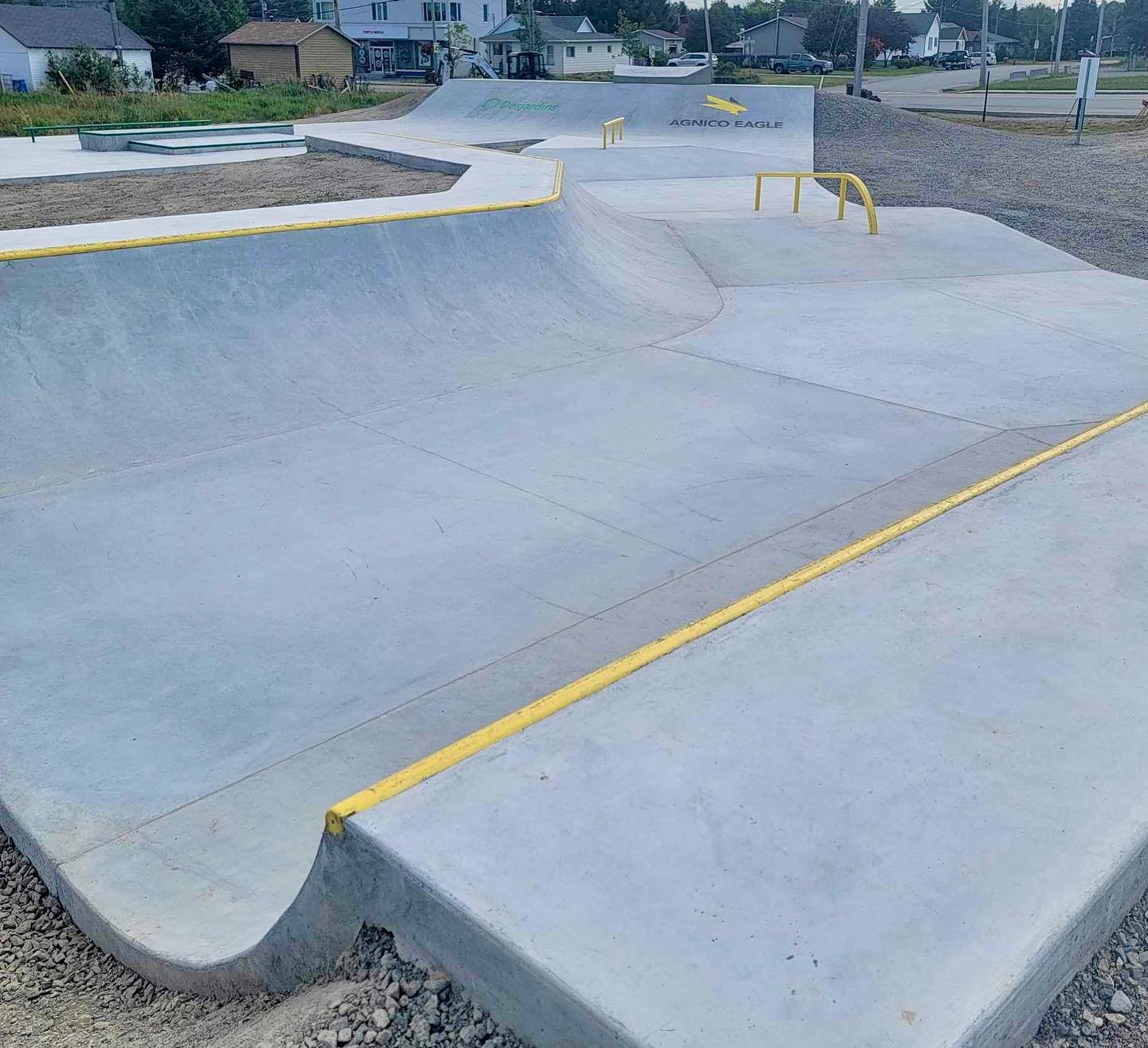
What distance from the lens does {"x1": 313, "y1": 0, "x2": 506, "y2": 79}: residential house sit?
9481cm

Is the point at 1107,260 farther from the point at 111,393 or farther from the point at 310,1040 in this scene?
the point at 310,1040

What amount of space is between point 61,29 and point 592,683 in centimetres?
7116

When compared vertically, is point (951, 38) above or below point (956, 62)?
above

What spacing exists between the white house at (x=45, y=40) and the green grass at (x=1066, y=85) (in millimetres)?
47547

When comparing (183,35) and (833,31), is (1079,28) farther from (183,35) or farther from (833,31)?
(183,35)

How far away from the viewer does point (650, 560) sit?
5578mm

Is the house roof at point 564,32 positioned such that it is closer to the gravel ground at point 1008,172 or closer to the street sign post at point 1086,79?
the gravel ground at point 1008,172

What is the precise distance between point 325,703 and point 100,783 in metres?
0.89

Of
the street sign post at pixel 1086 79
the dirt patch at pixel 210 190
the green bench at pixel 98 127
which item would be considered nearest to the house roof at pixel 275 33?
the green bench at pixel 98 127

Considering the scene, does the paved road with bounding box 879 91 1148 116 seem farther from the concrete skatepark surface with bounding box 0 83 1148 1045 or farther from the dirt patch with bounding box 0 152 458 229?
the concrete skatepark surface with bounding box 0 83 1148 1045

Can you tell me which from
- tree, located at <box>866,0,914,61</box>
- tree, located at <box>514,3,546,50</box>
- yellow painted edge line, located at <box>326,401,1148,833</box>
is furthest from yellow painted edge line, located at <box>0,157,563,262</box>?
tree, located at <box>866,0,914,61</box>

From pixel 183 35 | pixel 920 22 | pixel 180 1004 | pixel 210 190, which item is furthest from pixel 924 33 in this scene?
pixel 180 1004

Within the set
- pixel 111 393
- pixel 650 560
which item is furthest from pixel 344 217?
pixel 650 560

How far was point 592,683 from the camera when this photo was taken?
3.32m
